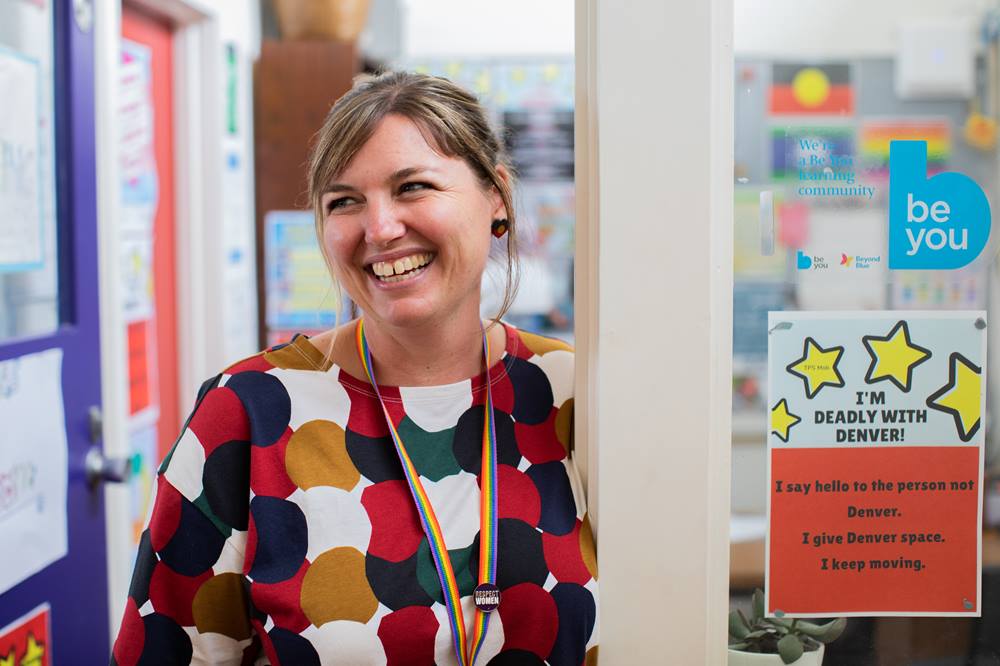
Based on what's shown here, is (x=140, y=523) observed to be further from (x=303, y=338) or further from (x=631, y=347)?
(x=631, y=347)

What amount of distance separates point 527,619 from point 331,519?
23 centimetres

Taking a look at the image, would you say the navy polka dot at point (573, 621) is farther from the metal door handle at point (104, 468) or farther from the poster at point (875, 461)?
the metal door handle at point (104, 468)

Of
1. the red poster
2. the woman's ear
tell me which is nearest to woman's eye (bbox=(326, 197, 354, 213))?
the woman's ear

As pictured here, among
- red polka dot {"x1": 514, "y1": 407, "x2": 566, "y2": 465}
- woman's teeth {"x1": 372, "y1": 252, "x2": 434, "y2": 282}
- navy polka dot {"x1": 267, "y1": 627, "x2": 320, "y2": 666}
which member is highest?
woman's teeth {"x1": 372, "y1": 252, "x2": 434, "y2": 282}

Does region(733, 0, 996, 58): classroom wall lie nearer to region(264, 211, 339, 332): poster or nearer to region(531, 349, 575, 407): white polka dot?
region(531, 349, 575, 407): white polka dot

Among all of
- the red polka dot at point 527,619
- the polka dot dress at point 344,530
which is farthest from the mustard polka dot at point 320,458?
the red polka dot at point 527,619

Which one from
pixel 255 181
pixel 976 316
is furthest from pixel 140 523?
pixel 976 316

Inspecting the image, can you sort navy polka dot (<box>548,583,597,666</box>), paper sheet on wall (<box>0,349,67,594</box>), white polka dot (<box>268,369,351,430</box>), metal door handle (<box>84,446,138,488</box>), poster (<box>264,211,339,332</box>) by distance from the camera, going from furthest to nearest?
poster (<box>264,211,339,332</box>) → metal door handle (<box>84,446,138,488</box>) → paper sheet on wall (<box>0,349,67,594</box>) → white polka dot (<box>268,369,351,430</box>) → navy polka dot (<box>548,583,597,666</box>)

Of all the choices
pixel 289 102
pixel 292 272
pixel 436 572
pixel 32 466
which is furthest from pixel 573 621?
pixel 289 102

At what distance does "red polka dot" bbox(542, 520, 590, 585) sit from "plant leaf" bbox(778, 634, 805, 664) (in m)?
0.20

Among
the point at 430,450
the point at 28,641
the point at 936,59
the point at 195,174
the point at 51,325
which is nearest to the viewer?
the point at 936,59

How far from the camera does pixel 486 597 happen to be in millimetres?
1042

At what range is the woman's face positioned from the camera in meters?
1.09

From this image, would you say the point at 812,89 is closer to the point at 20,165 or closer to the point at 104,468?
the point at 20,165
